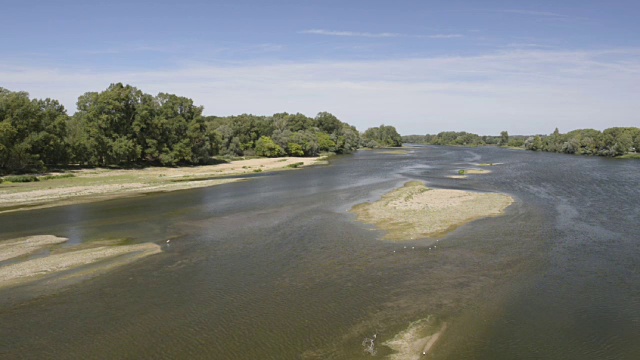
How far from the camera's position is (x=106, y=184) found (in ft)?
172

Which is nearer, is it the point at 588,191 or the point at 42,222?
the point at 42,222

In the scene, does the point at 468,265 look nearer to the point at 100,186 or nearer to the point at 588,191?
the point at 588,191

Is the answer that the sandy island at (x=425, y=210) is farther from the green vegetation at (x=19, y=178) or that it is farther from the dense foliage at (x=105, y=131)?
the dense foliage at (x=105, y=131)

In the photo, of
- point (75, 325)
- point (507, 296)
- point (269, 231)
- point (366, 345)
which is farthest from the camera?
point (269, 231)

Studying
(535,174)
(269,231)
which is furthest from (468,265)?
(535,174)

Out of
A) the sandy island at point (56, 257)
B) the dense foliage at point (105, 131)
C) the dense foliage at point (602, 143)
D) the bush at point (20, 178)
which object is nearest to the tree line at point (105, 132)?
the dense foliage at point (105, 131)

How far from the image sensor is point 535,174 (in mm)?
68500

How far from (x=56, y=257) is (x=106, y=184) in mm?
31506

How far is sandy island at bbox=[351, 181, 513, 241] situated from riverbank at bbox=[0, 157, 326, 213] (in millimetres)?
26878

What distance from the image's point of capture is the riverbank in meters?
41.9

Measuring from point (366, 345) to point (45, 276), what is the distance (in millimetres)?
16149

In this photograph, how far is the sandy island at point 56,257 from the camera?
68.7 feet

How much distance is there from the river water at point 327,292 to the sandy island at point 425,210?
1.35 meters

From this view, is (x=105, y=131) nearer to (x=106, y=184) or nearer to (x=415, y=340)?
(x=106, y=184)
